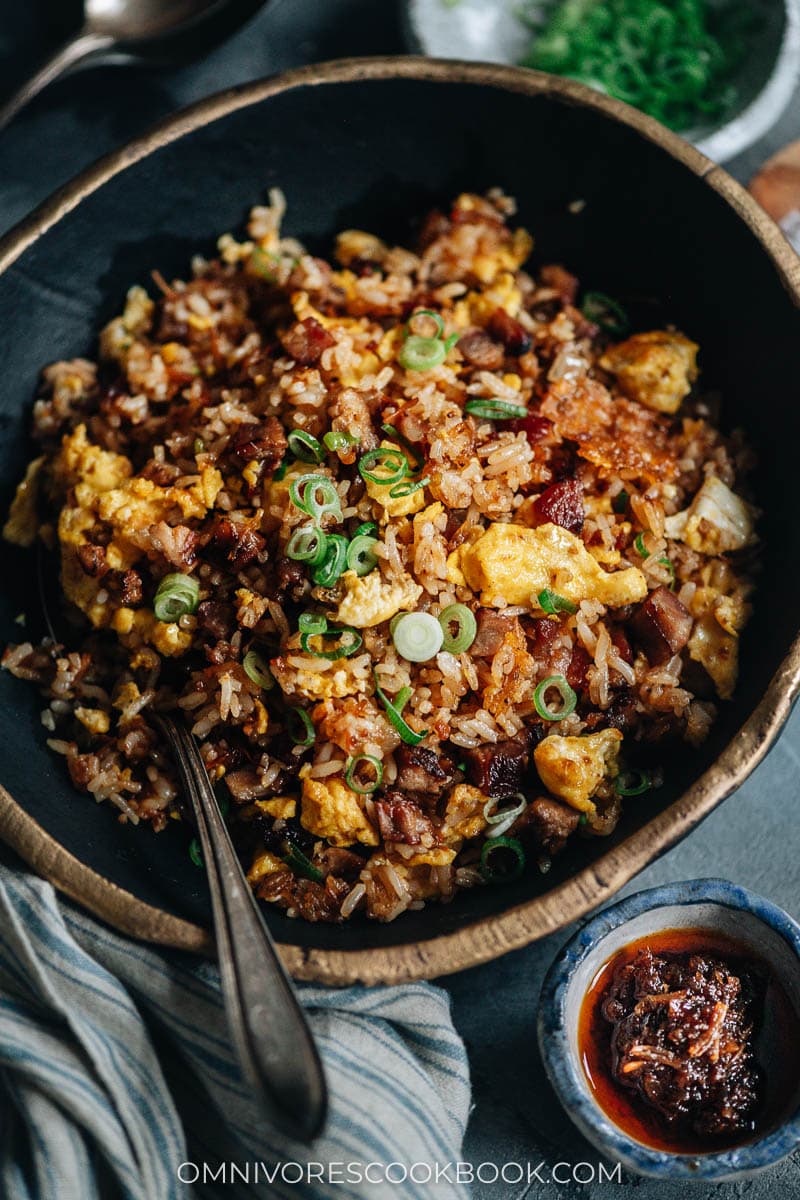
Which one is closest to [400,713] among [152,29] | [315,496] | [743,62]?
[315,496]

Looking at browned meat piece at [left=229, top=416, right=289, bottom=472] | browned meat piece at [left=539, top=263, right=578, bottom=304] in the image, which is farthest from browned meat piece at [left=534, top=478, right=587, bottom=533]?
browned meat piece at [left=539, top=263, right=578, bottom=304]

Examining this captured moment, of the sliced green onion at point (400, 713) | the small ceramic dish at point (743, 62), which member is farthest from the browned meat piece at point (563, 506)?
the small ceramic dish at point (743, 62)

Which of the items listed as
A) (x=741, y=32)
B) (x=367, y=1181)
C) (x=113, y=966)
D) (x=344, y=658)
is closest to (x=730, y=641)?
(x=344, y=658)

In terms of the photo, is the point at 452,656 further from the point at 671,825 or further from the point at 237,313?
the point at 237,313

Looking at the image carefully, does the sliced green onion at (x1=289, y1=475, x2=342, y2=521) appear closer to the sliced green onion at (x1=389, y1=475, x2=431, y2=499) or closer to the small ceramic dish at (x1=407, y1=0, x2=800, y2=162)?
the sliced green onion at (x1=389, y1=475, x2=431, y2=499)

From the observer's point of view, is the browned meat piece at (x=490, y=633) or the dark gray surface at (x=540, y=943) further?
the dark gray surface at (x=540, y=943)

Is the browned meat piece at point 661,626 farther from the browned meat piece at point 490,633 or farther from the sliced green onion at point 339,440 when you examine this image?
the sliced green onion at point 339,440
